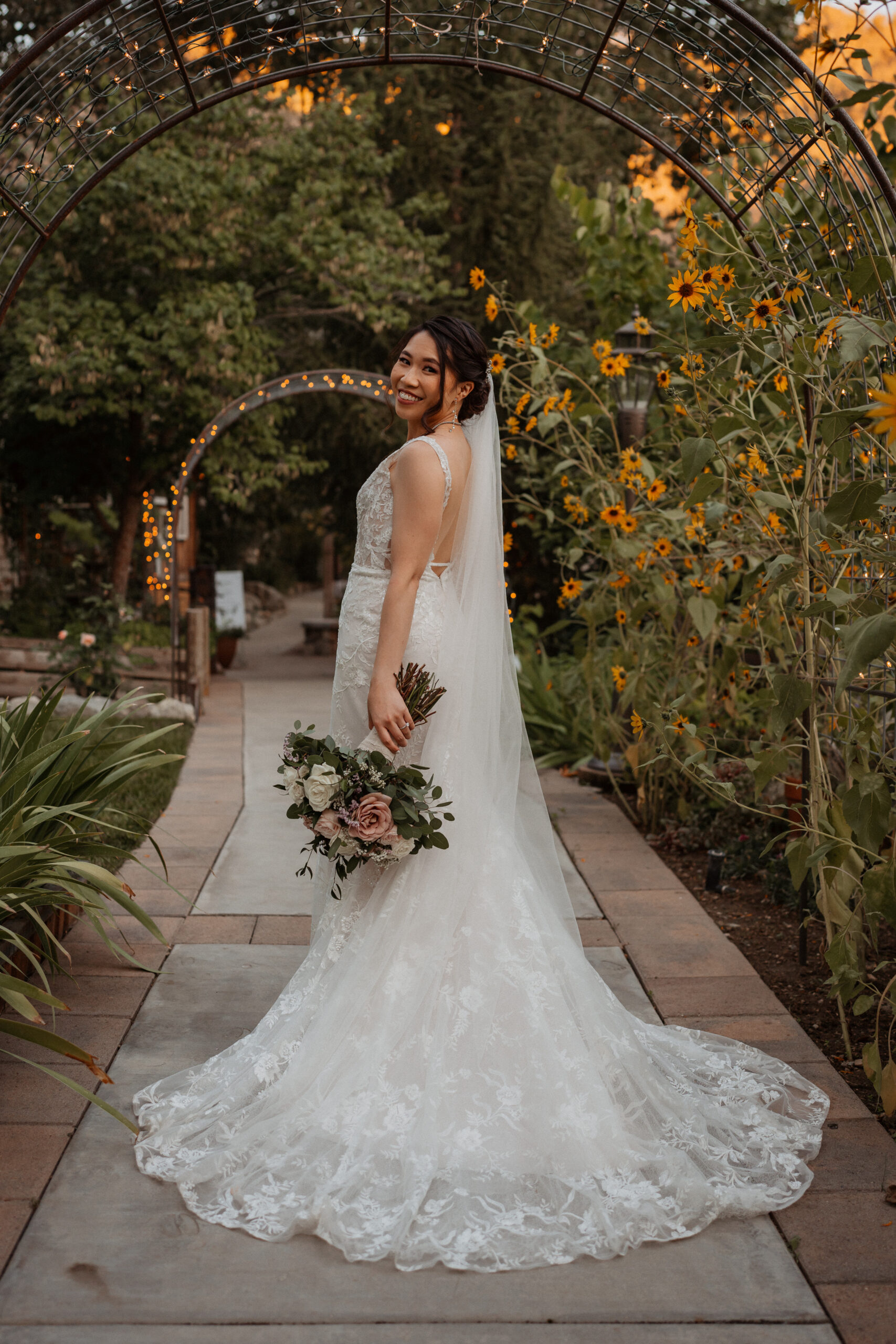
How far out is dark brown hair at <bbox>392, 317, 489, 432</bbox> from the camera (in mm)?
2789

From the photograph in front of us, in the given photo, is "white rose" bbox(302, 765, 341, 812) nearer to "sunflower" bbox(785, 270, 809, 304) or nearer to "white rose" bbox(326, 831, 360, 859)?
"white rose" bbox(326, 831, 360, 859)

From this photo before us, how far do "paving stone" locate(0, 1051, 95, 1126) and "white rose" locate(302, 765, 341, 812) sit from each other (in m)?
0.99

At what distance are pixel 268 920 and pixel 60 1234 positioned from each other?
80.2 inches

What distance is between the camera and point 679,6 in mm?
3750

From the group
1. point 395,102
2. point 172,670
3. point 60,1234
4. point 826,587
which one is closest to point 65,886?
point 60,1234

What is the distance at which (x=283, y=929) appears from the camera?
4.19 metres

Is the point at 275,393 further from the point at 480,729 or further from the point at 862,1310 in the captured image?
the point at 862,1310

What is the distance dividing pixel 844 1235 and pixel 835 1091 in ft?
2.18

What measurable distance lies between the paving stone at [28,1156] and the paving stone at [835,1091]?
6.01 feet

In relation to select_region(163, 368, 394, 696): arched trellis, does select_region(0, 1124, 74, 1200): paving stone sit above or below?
below

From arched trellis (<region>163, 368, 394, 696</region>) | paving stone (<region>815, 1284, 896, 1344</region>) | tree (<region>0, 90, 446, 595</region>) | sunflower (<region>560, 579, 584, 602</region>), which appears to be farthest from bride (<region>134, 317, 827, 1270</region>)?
tree (<region>0, 90, 446, 595</region>)

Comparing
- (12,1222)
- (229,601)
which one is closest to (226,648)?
(229,601)

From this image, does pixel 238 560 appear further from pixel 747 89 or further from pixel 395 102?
pixel 747 89

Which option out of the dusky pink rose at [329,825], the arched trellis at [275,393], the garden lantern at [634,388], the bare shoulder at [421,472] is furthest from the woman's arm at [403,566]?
the arched trellis at [275,393]
